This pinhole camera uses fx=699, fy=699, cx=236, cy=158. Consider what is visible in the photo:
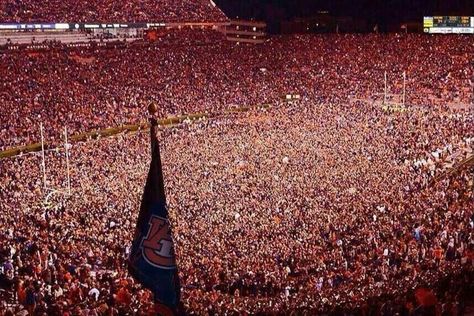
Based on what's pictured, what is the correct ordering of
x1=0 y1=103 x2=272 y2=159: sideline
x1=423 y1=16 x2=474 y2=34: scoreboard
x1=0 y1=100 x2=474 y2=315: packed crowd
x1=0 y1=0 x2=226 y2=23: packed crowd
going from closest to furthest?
x1=0 y1=100 x2=474 y2=315: packed crowd → x1=0 y1=103 x2=272 y2=159: sideline → x1=0 y1=0 x2=226 y2=23: packed crowd → x1=423 y1=16 x2=474 y2=34: scoreboard

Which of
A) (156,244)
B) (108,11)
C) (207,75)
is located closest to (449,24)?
(207,75)

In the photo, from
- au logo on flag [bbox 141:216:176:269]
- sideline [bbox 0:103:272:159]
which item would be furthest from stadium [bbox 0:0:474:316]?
sideline [bbox 0:103:272:159]

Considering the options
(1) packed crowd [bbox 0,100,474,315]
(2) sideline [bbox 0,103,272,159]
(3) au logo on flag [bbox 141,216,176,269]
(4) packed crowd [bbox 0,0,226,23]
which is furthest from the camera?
(4) packed crowd [bbox 0,0,226,23]

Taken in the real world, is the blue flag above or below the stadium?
above

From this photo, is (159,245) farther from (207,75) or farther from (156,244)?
(207,75)

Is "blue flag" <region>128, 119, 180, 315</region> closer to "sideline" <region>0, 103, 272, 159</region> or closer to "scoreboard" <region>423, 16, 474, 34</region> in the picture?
"sideline" <region>0, 103, 272, 159</region>
